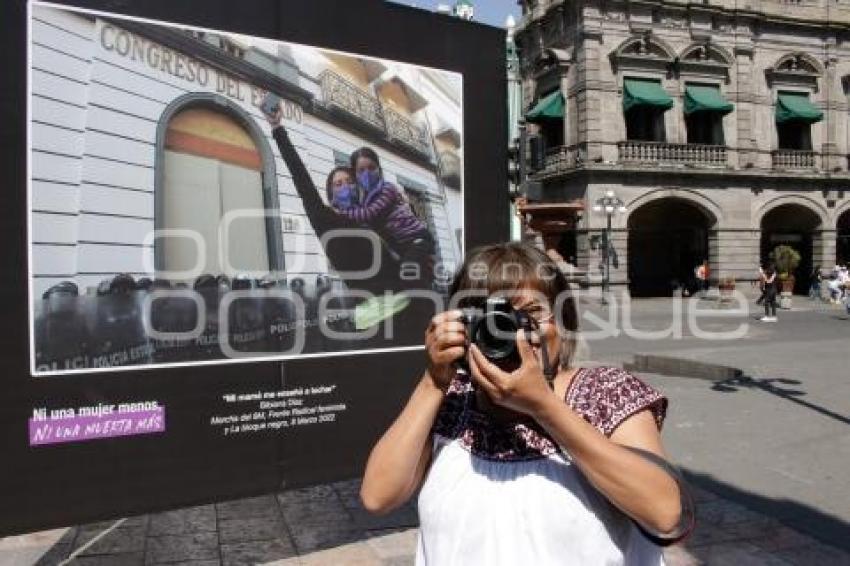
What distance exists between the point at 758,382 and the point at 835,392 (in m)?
1.05

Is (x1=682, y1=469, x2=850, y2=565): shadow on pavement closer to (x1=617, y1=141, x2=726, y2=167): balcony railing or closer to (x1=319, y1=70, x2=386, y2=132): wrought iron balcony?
(x1=319, y1=70, x2=386, y2=132): wrought iron balcony

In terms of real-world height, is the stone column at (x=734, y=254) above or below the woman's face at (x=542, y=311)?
above

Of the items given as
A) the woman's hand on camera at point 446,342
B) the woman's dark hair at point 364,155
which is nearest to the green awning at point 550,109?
the woman's dark hair at point 364,155

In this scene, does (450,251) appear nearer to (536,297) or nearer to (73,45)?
(73,45)

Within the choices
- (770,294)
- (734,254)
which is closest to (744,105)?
(734,254)

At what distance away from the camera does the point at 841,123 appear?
114 ft

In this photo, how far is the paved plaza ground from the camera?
4.59 metres

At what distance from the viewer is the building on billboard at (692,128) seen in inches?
1217

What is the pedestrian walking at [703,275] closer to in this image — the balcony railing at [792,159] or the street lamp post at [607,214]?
the street lamp post at [607,214]

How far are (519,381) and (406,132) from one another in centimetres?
304

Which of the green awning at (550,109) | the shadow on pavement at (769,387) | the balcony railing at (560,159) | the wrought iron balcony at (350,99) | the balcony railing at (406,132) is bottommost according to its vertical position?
the shadow on pavement at (769,387)

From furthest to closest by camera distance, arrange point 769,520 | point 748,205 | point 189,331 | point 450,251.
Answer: point 748,205 → point 769,520 → point 450,251 → point 189,331

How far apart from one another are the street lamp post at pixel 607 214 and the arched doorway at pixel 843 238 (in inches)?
471

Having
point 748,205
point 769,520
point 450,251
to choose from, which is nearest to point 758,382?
point 769,520
